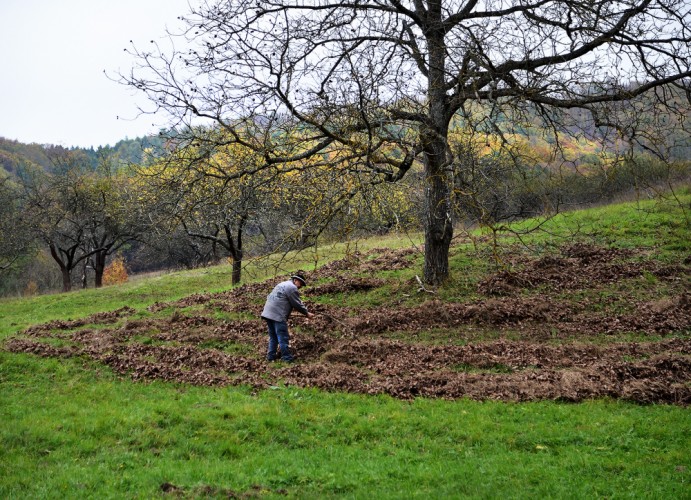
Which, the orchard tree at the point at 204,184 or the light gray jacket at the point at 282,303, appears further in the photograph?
→ the orchard tree at the point at 204,184

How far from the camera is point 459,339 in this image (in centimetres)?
1230

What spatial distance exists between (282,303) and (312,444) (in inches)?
171

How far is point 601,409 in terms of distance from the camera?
8.35 meters

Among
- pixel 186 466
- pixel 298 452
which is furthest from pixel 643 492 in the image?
pixel 186 466

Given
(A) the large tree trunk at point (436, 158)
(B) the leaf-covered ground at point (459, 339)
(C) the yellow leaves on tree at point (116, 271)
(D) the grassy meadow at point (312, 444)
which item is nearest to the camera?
(D) the grassy meadow at point (312, 444)

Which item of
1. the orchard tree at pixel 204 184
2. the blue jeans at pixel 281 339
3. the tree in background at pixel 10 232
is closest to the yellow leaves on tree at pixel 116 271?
the tree in background at pixel 10 232

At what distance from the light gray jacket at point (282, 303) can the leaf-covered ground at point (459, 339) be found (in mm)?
1029

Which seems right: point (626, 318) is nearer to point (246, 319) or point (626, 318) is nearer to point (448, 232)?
point (448, 232)

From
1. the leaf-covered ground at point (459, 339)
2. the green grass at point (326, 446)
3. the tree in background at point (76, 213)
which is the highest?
the tree in background at point (76, 213)

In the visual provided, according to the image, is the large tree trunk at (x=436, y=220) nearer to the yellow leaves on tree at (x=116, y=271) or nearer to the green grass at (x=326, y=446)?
the green grass at (x=326, y=446)

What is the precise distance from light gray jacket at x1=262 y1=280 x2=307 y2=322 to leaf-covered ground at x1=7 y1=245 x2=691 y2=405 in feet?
3.38

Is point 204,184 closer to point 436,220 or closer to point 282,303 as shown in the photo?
point 282,303

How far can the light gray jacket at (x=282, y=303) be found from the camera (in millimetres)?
11422

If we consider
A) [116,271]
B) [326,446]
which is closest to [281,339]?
[326,446]
